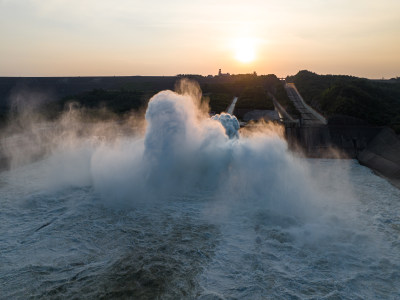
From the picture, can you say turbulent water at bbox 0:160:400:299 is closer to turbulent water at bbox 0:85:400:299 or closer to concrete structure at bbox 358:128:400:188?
turbulent water at bbox 0:85:400:299

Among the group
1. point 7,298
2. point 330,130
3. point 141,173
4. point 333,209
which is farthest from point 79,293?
point 330,130

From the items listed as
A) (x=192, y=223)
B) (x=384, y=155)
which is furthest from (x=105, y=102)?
(x=192, y=223)

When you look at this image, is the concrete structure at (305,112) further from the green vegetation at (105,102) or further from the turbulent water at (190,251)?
the green vegetation at (105,102)

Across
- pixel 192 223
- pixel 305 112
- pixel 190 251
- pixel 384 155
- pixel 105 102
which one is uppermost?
pixel 105 102

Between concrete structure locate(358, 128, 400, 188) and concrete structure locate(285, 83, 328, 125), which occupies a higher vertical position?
concrete structure locate(285, 83, 328, 125)

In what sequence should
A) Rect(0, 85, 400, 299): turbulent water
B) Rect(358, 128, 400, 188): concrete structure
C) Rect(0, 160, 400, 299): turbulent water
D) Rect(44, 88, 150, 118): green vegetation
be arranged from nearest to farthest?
1. Rect(0, 160, 400, 299): turbulent water
2. Rect(0, 85, 400, 299): turbulent water
3. Rect(358, 128, 400, 188): concrete structure
4. Rect(44, 88, 150, 118): green vegetation

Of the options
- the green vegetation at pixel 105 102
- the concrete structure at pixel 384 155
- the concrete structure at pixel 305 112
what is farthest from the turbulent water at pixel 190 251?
the green vegetation at pixel 105 102

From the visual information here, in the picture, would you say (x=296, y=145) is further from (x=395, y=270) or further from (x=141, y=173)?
(x=395, y=270)

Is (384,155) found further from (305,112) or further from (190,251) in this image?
(190,251)

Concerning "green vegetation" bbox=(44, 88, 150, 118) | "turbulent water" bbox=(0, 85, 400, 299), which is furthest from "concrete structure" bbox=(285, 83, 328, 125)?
"green vegetation" bbox=(44, 88, 150, 118)
